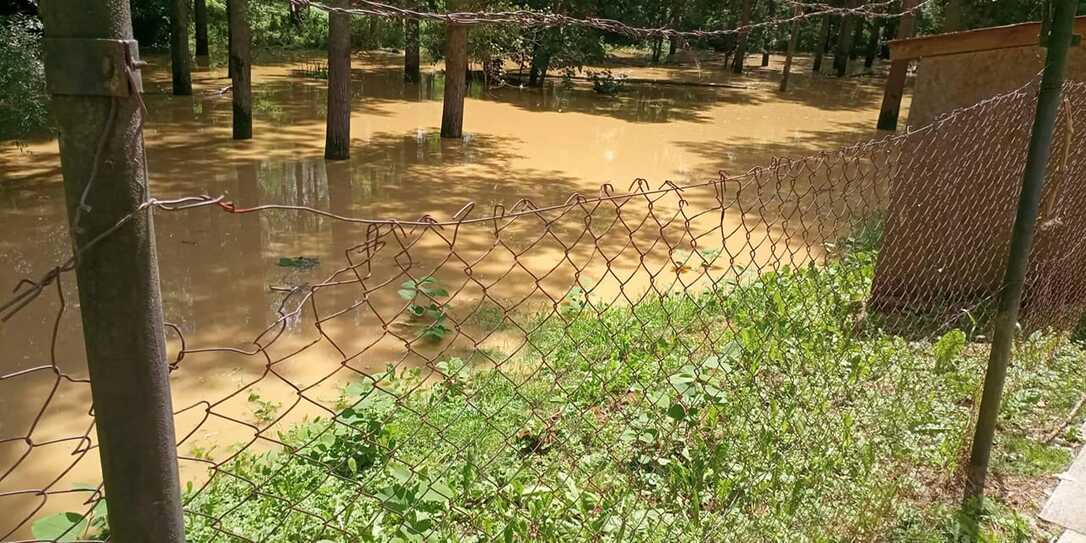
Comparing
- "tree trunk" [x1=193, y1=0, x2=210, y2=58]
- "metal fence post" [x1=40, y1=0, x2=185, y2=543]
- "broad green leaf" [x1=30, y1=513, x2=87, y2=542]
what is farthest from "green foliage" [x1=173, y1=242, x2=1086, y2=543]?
"tree trunk" [x1=193, y1=0, x2=210, y2=58]

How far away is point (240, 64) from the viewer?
12422mm

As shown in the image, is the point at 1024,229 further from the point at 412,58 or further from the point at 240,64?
the point at 412,58

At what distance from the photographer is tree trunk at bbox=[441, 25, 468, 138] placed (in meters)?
13.5

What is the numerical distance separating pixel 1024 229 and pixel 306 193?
8.67m

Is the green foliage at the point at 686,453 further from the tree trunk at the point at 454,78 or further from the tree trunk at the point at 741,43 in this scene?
the tree trunk at the point at 741,43

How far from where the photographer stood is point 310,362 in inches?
219

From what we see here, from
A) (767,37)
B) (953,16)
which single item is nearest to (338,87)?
(953,16)

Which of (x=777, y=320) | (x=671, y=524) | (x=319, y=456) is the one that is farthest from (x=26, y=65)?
(x=671, y=524)

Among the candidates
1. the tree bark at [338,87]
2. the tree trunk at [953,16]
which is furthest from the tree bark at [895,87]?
the tree bark at [338,87]

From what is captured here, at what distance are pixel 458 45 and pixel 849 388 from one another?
10779 millimetres

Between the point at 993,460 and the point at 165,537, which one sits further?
the point at 993,460

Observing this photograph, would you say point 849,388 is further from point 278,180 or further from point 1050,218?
point 278,180

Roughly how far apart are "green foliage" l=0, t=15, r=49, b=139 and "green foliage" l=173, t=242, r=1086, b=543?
954 centimetres

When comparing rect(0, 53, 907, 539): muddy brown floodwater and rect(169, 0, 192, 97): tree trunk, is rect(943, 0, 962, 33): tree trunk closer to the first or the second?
rect(0, 53, 907, 539): muddy brown floodwater
